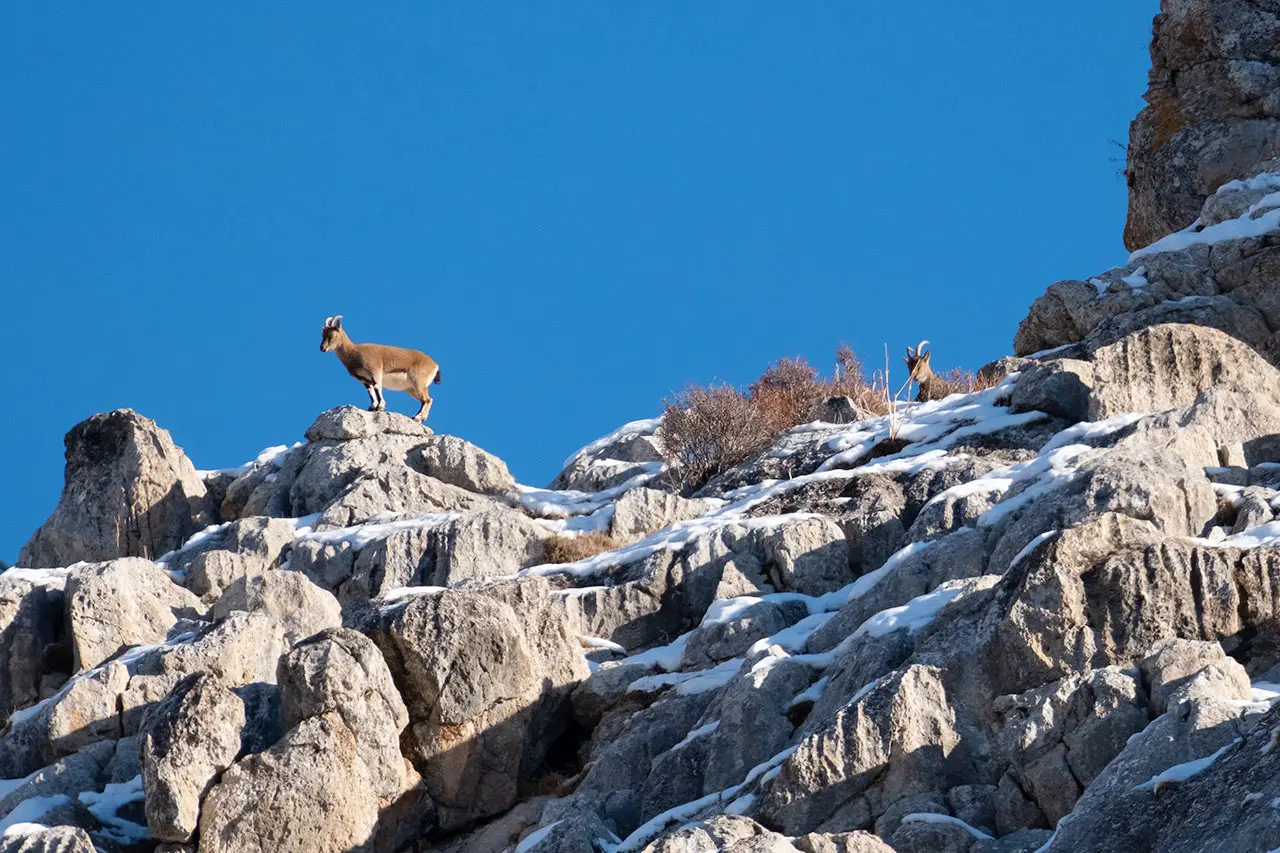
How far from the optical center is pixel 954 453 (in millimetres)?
20406

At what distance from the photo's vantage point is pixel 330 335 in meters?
30.2

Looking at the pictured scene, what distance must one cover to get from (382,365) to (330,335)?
1.21m

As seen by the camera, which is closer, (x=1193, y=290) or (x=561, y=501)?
(x=561, y=501)

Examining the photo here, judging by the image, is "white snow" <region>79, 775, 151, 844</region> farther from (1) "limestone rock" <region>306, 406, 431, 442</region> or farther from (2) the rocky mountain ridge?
(1) "limestone rock" <region>306, 406, 431, 442</region>

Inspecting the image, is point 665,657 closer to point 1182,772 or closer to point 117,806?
point 117,806

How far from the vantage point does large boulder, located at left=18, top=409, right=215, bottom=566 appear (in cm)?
2588

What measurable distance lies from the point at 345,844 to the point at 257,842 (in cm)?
70

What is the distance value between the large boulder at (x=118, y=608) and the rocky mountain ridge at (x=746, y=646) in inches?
1.5

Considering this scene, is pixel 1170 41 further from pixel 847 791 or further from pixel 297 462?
pixel 847 791

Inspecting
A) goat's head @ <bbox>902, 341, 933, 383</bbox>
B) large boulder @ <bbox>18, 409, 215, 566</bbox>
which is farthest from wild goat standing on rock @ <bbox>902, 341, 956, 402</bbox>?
large boulder @ <bbox>18, 409, 215, 566</bbox>

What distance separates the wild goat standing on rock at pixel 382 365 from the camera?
97.3 feet

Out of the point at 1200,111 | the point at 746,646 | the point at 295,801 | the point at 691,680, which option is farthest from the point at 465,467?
the point at 1200,111

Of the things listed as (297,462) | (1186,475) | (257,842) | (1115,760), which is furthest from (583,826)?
(297,462)

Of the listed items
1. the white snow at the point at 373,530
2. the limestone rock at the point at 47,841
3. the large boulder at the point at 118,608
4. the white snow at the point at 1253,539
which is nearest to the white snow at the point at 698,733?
the white snow at the point at 1253,539
